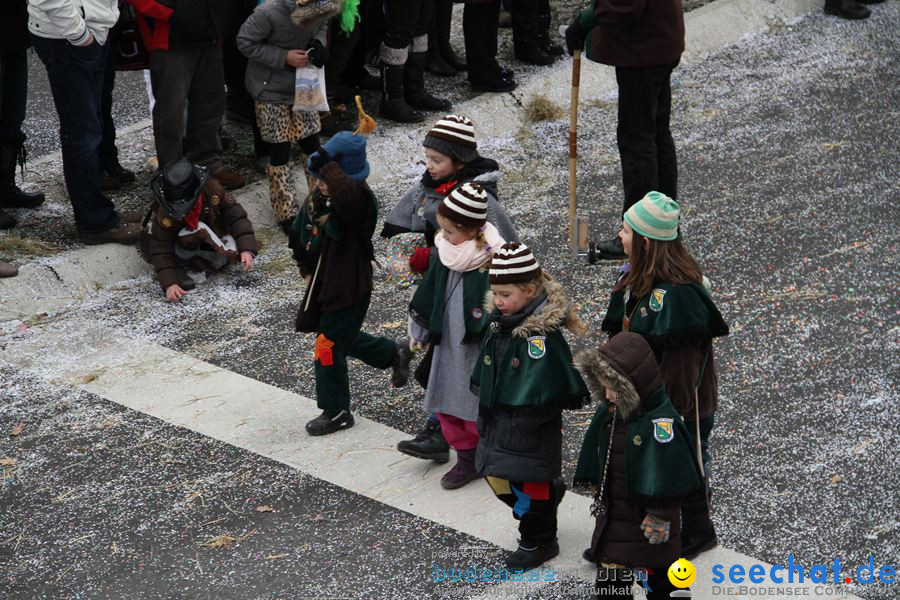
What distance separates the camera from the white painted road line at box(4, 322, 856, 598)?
16.3 ft

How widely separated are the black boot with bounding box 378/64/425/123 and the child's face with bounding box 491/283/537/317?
4.96 meters

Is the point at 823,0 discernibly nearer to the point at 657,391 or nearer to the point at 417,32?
the point at 417,32

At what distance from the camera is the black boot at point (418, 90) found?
9.41m

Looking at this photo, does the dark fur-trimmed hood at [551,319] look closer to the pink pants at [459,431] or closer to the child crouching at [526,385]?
the child crouching at [526,385]

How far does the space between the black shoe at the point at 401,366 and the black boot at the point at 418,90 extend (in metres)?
3.93

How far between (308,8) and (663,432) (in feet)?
15.3

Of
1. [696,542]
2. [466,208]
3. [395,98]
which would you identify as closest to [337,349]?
[466,208]

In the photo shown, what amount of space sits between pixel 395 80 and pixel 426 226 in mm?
4060

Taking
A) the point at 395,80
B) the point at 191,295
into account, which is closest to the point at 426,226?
the point at 191,295

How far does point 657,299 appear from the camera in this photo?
4.45 metres

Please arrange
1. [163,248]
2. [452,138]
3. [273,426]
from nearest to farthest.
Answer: [452,138], [273,426], [163,248]

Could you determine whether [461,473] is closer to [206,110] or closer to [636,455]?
[636,455]

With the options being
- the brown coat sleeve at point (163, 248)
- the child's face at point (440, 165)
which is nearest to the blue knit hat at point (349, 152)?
the child's face at point (440, 165)

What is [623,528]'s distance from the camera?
410 cm
